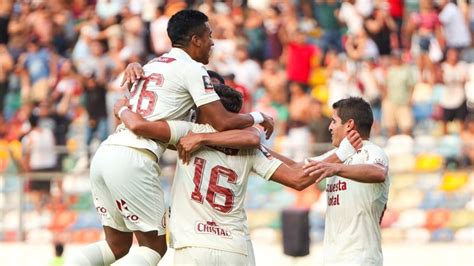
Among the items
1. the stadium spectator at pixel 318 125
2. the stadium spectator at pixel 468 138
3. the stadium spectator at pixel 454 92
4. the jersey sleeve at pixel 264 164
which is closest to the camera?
the jersey sleeve at pixel 264 164

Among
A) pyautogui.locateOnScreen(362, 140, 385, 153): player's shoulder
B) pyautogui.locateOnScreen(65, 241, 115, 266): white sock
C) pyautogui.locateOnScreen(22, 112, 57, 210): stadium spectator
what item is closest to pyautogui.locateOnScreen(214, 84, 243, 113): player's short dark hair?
pyautogui.locateOnScreen(362, 140, 385, 153): player's shoulder

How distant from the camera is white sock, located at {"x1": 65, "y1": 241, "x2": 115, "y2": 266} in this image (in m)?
9.55

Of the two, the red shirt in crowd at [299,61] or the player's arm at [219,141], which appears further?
the red shirt in crowd at [299,61]

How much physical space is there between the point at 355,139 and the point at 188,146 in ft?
3.78

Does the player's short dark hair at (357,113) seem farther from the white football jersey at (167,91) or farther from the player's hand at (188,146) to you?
the player's hand at (188,146)

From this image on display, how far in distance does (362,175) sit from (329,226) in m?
0.58

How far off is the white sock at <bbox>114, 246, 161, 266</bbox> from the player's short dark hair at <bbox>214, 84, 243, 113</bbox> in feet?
3.78

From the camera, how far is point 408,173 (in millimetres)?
18734

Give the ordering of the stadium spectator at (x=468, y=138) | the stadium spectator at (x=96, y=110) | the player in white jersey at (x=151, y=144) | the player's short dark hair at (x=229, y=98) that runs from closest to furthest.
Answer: the player's short dark hair at (x=229, y=98) < the player in white jersey at (x=151, y=144) < the stadium spectator at (x=468, y=138) < the stadium spectator at (x=96, y=110)

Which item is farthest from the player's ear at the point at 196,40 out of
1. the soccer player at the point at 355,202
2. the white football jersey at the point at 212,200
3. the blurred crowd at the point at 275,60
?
the blurred crowd at the point at 275,60

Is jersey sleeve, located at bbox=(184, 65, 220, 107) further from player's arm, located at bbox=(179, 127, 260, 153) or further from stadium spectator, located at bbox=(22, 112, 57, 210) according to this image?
stadium spectator, located at bbox=(22, 112, 57, 210)

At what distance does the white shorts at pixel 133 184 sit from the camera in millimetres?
9383

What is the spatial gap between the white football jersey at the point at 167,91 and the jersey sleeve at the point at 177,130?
134 millimetres

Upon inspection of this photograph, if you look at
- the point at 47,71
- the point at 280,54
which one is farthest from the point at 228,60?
the point at 47,71
